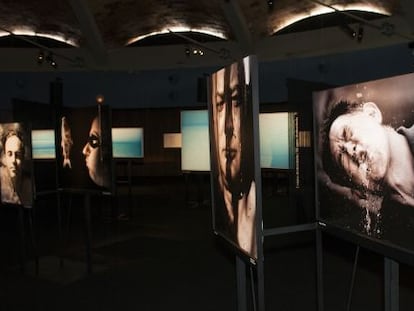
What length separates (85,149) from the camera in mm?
5223

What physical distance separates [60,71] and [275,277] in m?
13.8

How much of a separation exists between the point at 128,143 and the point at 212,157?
28.4ft

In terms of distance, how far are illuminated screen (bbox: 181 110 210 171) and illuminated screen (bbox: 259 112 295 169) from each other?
1760 mm

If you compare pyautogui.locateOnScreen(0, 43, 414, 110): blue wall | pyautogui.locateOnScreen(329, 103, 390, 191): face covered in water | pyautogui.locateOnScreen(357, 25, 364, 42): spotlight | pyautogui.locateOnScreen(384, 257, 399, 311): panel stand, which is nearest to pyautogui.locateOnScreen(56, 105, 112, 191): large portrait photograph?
pyautogui.locateOnScreen(329, 103, 390, 191): face covered in water

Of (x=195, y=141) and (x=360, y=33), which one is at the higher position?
(x=360, y=33)

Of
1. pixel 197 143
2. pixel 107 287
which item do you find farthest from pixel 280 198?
pixel 107 287

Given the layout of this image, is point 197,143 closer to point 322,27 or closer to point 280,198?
point 280,198

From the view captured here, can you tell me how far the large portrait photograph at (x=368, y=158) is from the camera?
2.34 metres

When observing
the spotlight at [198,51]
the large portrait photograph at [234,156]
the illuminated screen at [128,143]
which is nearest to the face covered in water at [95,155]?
the large portrait photograph at [234,156]

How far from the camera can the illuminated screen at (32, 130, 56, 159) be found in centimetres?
959

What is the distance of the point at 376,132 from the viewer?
101 inches

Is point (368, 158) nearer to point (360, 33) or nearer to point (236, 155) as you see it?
point (236, 155)

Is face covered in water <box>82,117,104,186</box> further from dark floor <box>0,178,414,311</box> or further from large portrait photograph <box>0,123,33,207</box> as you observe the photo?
dark floor <box>0,178,414,311</box>

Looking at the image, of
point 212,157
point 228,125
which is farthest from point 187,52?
point 228,125
